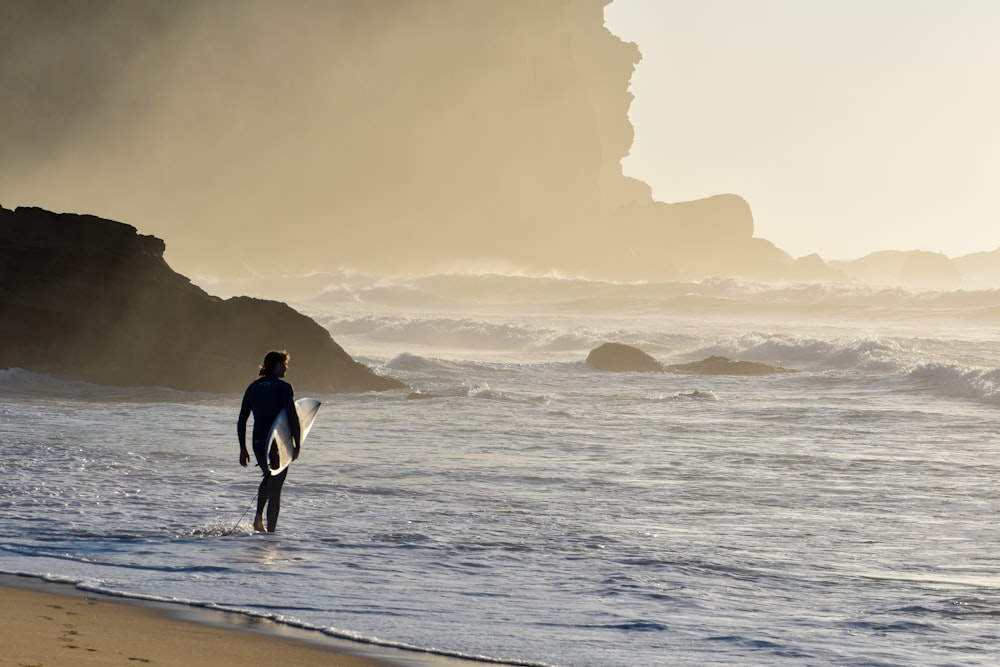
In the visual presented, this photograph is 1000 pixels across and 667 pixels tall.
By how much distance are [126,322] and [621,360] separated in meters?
15.6

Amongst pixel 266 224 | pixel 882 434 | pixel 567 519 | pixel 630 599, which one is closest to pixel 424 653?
pixel 630 599

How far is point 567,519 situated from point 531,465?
3671mm

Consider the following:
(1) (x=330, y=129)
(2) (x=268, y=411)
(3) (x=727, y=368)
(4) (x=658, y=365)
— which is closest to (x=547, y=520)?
(2) (x=268, y=411)

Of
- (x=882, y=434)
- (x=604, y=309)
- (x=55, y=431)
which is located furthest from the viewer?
(x=604, y=309)

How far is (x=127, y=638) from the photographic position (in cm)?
609

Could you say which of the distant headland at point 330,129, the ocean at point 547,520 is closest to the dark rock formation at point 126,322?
the ocean at point 547,520

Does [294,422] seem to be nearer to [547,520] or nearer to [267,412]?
[267,412]

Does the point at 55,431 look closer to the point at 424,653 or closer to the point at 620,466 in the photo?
the point at 620,466

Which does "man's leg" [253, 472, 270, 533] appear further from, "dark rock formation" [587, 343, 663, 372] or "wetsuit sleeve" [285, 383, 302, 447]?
"dark rock formation" [587, 343, 663, 372]

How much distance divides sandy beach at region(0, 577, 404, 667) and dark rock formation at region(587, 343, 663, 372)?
1162 inches

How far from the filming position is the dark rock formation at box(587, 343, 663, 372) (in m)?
36.1

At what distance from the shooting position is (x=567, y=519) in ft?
35.5

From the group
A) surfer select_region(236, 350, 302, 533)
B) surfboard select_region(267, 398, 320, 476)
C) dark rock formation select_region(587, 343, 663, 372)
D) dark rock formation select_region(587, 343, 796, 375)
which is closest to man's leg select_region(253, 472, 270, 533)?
surfer select_region(236, 350, 302, 533)

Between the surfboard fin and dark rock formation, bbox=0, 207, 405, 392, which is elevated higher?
dark rock formation, bbox=0, 207, 405, 392
